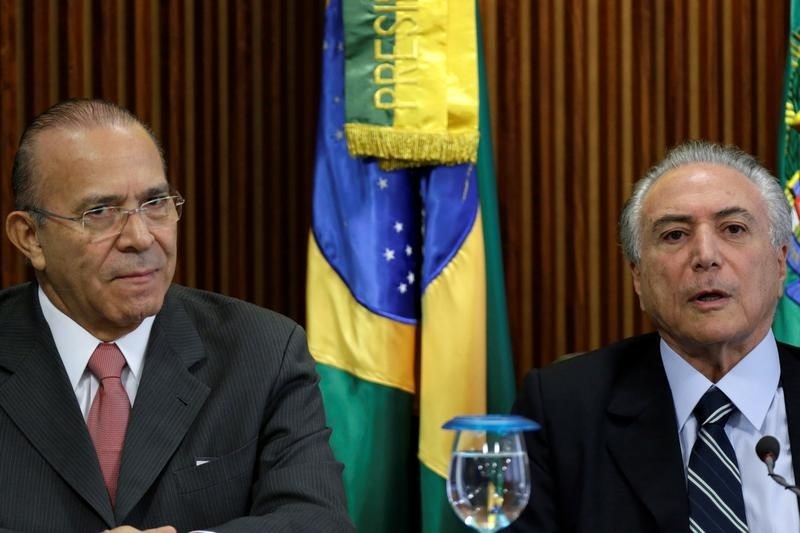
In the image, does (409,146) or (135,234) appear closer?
(135,234)

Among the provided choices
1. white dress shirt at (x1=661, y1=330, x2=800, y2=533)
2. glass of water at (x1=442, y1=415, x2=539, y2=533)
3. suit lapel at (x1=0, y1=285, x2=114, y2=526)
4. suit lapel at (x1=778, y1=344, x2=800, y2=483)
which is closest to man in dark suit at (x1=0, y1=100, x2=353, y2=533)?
suit lapel at (x1=0, y1=285, x2=114, y2=526)

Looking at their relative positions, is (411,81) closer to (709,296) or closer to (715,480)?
(709,296)

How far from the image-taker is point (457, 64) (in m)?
3.29

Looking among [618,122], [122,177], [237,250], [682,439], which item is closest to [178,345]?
[122,177]

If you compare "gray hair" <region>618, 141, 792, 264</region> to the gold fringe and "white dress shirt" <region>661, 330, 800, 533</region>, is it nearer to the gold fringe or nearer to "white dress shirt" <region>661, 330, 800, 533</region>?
"white dress shirt" <region>661, 330, 800, 533</region>

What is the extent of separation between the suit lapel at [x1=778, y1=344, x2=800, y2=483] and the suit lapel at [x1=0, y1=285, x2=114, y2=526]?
1.23m

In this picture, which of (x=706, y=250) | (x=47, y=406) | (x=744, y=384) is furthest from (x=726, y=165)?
(x=47, y=406)

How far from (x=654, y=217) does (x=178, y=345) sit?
37.9 inches

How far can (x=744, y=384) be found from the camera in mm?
2201

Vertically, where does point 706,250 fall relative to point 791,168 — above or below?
below

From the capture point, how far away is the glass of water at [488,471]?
60.4 inches

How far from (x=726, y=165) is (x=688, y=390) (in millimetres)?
458

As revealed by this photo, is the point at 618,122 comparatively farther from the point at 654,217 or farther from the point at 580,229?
the point at 654,217

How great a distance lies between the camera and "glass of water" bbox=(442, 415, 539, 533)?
1534mm
